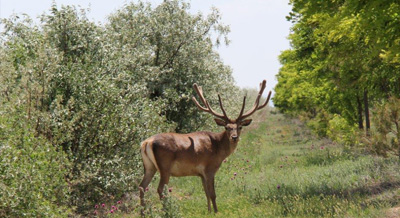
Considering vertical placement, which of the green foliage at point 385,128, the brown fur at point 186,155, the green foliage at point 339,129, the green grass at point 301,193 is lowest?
the green grass at point 301,193

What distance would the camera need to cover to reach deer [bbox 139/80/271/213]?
991 centimetres

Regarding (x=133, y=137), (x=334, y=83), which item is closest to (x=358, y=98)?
(x=334, y=83)

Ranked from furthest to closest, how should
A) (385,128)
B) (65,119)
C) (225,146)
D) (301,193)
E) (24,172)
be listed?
(385,128), (301,193), (225,146), (65,119), (24,172)

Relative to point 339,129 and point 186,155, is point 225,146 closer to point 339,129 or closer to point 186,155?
point 186,155

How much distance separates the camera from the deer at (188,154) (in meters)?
9.91

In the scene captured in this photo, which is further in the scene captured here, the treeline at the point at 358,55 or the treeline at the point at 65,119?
the treeline at the point at 358,55

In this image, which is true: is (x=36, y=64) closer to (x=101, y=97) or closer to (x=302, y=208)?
(x=101, y=97)

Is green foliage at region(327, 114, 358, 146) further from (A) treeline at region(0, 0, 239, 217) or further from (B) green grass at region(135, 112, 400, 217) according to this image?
(A) treeline at region(0, 0, 239, 217)

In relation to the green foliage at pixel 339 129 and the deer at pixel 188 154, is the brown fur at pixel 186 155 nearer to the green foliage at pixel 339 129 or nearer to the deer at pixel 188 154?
the deer at pixel 188 154

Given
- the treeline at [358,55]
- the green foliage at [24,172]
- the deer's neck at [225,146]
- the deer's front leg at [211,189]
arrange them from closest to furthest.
Answer: the green foliage at [24,172] < the treeline at [358,55] < the deer's front leg at [211,189] < the deer's neck at [225,146]

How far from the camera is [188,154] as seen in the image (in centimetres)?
1041

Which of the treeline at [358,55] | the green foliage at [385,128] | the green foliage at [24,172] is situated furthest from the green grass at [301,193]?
the green foliage at [24,172]

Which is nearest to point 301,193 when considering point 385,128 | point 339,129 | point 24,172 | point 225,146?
point 225,146

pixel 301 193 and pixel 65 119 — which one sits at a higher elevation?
pixel 65 119
